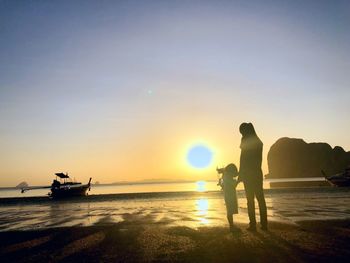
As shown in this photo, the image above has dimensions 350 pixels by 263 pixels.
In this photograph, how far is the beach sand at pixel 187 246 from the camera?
16.5 feet

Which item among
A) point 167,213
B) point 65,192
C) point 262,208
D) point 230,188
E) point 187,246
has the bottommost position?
point 187,246

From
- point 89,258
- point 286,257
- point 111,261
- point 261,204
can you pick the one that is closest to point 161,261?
point 111,261

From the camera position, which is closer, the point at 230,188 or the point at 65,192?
the point at 230,188

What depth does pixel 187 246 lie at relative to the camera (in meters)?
6.07

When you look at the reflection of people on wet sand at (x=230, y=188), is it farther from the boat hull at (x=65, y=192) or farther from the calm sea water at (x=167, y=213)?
the boat hull at (x=65, y=192)

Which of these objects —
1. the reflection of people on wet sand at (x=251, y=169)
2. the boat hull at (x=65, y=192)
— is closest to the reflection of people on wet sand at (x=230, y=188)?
the reflection of people on wet sand at (x=251, y=169)

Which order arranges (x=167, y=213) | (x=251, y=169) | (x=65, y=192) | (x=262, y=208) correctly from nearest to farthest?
(x=262, y=208), (x=251, y=169), (x=167, y=213), (x=65, y=192)

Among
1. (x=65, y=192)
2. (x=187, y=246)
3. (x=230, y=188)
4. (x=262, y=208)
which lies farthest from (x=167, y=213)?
(x=65, y=192)

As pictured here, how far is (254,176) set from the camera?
8.37m

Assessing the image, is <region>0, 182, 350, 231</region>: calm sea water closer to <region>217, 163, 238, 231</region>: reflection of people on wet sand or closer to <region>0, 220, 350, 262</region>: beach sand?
<region>217, 163, 238, 231</region>: reflection of people on wet sand

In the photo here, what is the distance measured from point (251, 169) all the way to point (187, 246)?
10.8ft

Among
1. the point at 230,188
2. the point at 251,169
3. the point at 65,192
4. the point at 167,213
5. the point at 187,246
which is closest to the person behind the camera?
the point at 187,246

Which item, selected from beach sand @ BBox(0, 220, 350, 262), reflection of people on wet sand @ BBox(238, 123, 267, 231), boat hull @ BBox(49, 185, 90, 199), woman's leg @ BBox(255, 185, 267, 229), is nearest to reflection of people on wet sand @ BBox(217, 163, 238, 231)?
reflection of people on wet sand @ BBox(238, 123, 267, 231)

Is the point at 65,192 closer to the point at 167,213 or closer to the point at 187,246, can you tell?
the point at 167,213
